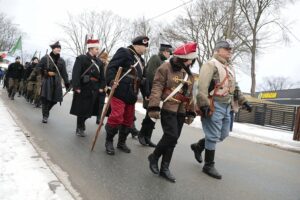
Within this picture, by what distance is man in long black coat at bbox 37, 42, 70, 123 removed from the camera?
9281mm

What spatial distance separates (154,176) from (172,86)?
1.22 m

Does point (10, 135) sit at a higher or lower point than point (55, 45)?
lower

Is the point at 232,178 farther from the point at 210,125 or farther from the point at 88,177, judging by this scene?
the point at 88,177

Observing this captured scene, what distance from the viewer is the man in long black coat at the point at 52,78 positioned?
928 cm

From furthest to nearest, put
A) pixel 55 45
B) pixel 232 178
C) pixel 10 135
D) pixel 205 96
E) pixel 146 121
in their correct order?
pixel 55 45
pixel 146 121
pixel 10 135
pixel 232 178
pixel 205 96

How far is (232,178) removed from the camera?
5.66 meters

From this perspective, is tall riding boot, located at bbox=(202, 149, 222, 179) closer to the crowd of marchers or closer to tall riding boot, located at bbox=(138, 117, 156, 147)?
the crowd of marchers

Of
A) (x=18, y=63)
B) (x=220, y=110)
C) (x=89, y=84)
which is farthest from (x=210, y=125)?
(x=18, y=63)

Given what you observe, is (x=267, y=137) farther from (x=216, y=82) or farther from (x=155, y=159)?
(x=155, y=159)

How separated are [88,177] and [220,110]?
80.4 inches

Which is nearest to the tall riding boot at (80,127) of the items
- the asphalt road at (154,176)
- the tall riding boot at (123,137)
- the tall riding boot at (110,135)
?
the asphalt road at (154,176)

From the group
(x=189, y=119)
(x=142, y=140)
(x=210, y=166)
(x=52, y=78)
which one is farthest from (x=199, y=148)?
(x=52, y=78)

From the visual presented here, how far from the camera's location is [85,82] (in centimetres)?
750

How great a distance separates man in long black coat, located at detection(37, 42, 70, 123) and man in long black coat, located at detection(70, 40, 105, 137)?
1792 millimetres
